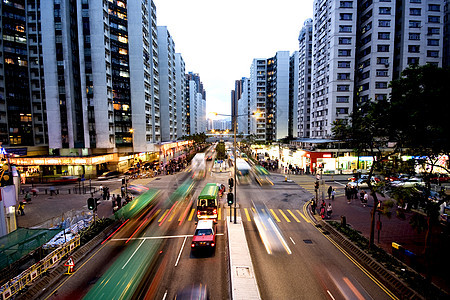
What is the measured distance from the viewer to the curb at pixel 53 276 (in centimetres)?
1018

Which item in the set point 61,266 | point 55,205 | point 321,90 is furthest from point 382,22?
point 55,205

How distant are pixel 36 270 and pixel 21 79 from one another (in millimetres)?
65549

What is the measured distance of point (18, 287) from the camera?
33.0 feet

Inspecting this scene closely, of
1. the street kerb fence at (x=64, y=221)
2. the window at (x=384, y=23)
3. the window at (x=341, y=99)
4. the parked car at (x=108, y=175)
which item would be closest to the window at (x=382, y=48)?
the window at (x=384, y=23)

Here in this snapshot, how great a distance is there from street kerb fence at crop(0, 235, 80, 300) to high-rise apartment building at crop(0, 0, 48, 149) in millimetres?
55581

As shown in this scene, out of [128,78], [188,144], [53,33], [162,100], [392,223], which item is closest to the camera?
[392,223]

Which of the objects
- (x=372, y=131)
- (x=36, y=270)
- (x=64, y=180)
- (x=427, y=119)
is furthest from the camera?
(x=64, y=180)

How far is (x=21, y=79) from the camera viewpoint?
53844 millimetres

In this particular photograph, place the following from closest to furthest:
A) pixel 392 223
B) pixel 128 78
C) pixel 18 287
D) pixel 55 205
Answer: pixel 18 287 < pixel 392 223 < pixel 55 205 < pixel 128 78

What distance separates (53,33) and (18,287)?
51.6 metres

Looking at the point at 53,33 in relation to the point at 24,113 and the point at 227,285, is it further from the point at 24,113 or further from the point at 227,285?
the point at 227,285

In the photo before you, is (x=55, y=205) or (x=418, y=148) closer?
(x=418, y=148)

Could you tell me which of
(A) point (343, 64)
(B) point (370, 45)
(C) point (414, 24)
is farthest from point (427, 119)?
(C) point (414, 24)

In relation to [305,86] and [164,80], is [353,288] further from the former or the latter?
[164,80]
